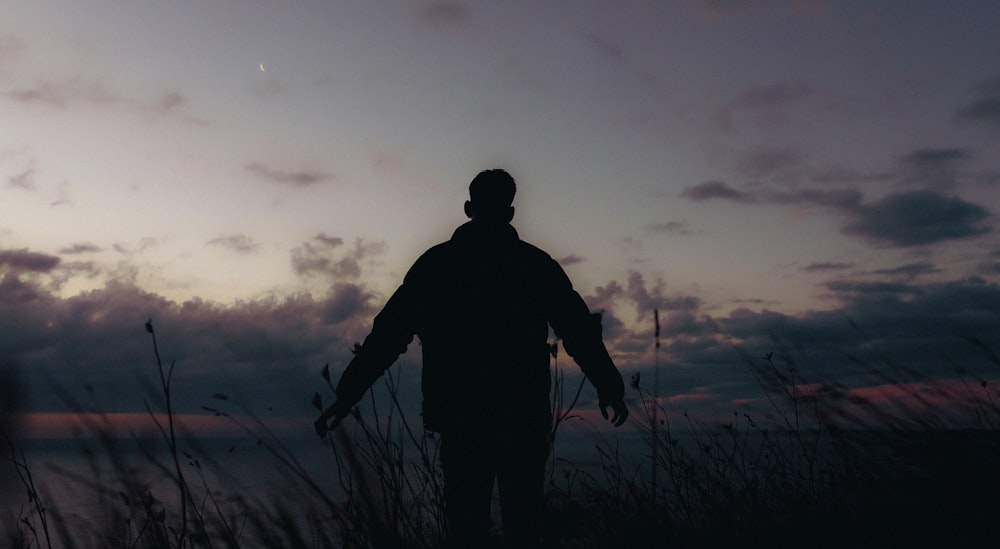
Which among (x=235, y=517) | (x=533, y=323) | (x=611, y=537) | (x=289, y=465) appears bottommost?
(x=611, y=537)

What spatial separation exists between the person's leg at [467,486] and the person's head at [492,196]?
109 centimetres

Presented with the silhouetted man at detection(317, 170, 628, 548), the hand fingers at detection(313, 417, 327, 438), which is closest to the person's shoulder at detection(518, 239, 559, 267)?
the silhouetted man at detection(317, 170, 628, 548)

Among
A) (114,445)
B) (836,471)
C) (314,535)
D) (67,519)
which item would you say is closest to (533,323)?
(314,535)

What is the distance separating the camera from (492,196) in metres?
3.98

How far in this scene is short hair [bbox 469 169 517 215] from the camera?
13.1 ft

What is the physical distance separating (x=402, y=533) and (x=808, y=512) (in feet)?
6.66

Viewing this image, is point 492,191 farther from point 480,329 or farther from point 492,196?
point 480,329

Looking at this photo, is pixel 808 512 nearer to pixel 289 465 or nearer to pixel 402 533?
pixel 402 533

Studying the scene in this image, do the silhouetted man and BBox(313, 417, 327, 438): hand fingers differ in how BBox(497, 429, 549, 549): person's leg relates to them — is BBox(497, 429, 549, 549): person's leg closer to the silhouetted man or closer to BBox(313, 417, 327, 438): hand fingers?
the silhouetted man

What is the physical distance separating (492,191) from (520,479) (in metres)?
1.42

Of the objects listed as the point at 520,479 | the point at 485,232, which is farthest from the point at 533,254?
the point at 520,479

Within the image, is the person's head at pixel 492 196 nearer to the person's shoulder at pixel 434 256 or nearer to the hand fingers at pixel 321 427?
the person's shoulder at pixel 434 256

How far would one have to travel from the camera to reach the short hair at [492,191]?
398 centimetres

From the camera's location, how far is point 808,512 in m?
3.94
